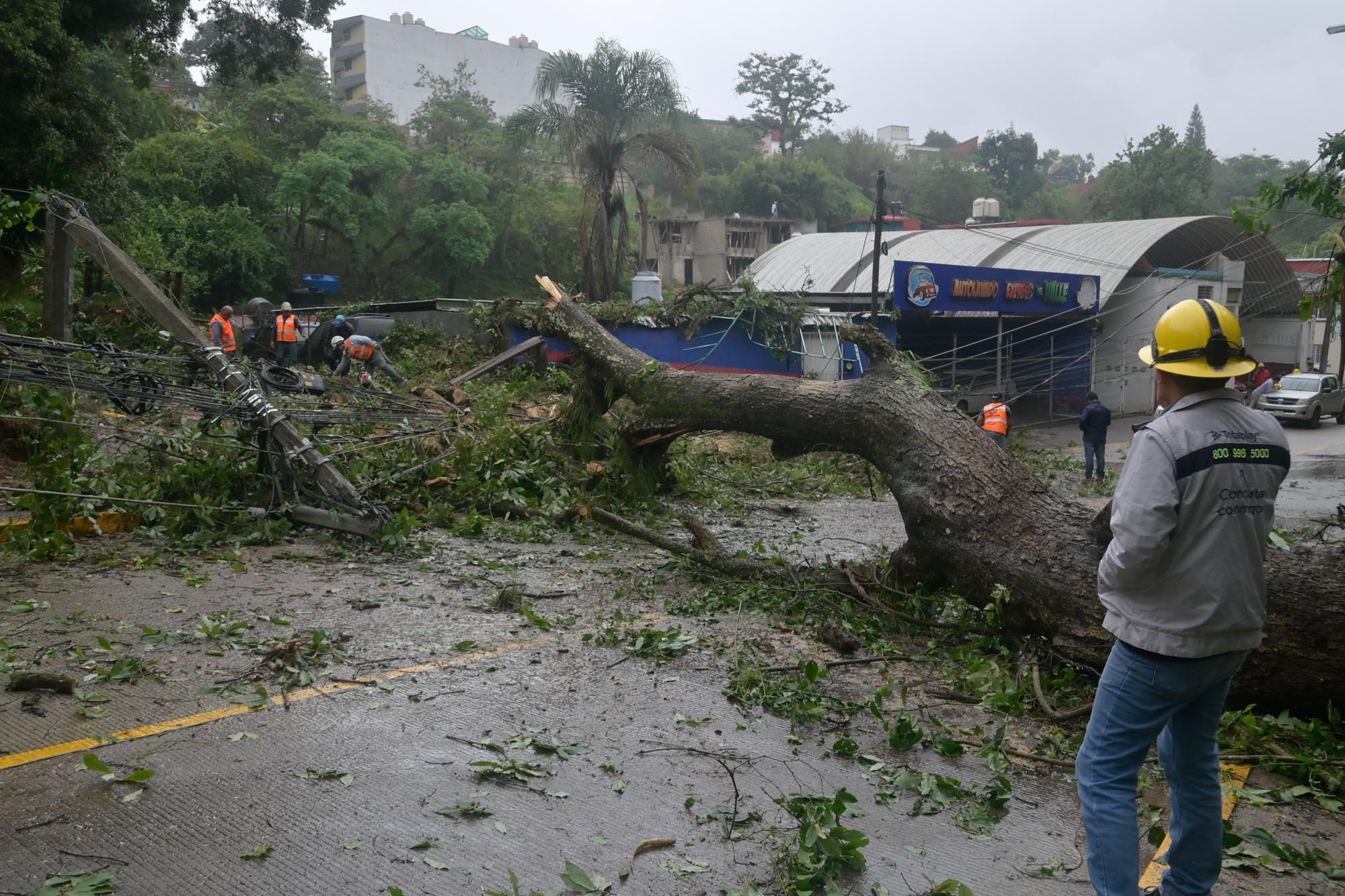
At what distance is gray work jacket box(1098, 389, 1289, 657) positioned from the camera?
A: 117 inches

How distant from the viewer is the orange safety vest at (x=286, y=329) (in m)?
19.9

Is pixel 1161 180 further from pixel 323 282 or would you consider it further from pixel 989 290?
pixel 323 282

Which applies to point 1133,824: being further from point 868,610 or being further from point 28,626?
point 28,626

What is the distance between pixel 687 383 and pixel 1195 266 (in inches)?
1259

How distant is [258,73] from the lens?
19.6m

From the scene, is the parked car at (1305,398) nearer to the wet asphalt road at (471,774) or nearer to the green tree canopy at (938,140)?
the wet asphalt road at (471,774)

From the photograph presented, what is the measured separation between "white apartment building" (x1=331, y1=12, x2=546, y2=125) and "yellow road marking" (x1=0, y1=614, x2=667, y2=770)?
2665 inches

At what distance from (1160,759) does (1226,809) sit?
3.55ft

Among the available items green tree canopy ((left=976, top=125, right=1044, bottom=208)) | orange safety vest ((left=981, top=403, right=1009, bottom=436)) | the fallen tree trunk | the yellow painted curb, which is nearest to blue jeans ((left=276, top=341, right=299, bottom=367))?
the yellow painted curb

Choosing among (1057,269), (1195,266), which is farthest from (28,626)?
(1195,266)

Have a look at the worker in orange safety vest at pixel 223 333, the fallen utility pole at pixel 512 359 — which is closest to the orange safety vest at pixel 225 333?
the worker in orange safety vest at pixel 223 333

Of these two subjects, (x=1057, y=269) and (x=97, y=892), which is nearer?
(x=97, y=892)

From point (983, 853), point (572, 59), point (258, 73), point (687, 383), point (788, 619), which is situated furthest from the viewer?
point (572, 59)

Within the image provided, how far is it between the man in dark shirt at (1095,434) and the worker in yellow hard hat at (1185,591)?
49.6 ft
